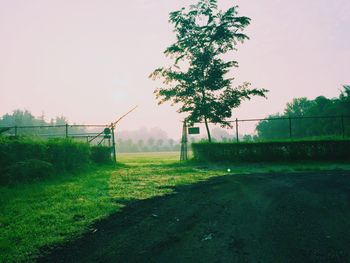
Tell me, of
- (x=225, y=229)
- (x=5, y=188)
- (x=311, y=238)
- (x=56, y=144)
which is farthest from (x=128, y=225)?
(x=56, y=144)

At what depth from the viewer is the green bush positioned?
1740 cm

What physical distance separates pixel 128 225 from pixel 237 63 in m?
18.6

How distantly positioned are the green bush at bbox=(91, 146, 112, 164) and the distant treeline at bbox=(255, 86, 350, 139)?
64.0 ft

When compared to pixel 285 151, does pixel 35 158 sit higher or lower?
higher

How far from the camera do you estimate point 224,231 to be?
438cm

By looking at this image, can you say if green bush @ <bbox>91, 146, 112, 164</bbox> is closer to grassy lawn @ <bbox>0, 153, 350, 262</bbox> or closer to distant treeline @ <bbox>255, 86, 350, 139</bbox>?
grassy lawn @ <bbox>0, 153, 350, 262</bbox>

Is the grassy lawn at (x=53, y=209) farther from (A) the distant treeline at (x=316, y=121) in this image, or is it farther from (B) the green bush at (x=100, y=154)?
(A) the distant treeline at (x=316, y=121)

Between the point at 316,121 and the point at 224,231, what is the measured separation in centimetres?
5698

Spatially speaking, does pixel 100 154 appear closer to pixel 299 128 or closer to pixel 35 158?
pixel 35 158

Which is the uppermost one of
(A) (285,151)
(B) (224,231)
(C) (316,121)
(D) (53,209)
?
(C) (316,121)

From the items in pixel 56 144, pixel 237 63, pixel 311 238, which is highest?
pixel 237 63

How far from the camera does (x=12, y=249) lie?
386cm

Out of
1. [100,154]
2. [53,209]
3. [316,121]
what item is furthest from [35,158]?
[316,121]

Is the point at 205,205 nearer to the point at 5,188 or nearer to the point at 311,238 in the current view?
the point at 311,238
